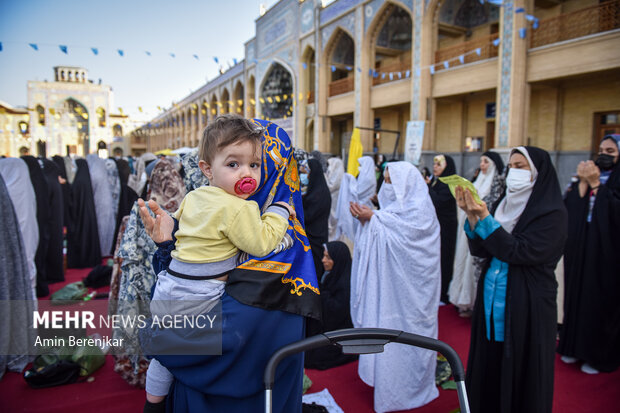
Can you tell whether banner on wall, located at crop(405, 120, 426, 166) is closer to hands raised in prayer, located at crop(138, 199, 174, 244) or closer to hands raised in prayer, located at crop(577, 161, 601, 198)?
hands raised in prayer, located at crop(577, 161, 601, 198)

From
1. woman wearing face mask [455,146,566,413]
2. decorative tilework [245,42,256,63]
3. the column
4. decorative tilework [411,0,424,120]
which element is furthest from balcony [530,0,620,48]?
decorative tilework [245,42,256,63]

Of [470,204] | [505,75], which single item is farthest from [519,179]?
[505,75]

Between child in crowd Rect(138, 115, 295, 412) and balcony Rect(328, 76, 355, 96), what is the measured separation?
14531mm

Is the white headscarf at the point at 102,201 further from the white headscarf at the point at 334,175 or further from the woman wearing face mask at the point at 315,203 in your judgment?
the woman wearing face mask at the point at 315,203

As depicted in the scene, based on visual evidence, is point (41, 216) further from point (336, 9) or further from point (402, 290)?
point (336, 9)

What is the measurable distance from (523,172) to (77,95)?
40.0 meters

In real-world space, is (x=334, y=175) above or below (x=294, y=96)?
below

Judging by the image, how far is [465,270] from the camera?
404 cm

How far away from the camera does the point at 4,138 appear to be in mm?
30125

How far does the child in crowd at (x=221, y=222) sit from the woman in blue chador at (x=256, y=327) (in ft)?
0.16

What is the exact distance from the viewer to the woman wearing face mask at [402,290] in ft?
7.99

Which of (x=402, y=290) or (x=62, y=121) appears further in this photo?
(x=62, y=121)

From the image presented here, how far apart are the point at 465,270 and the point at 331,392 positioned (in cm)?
213

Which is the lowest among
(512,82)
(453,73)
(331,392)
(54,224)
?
(331,392)
